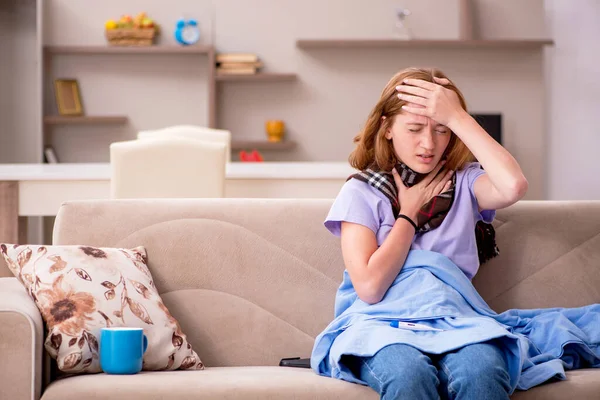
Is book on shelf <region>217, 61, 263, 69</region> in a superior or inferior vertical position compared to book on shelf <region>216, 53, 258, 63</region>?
inferior

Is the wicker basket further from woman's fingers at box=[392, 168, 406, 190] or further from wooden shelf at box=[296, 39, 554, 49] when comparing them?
woman's fingers at box=[392, 168, 406, 190]

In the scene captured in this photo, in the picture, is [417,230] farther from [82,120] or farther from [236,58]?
[82,120]

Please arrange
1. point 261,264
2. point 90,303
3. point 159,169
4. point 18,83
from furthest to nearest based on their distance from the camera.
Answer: point 18,83, point 159,169, point 261,264, point 90,303

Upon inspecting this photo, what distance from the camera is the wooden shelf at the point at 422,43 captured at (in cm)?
638

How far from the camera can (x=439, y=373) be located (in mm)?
1626

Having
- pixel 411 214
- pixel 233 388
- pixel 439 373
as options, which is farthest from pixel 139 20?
pixel 439 373

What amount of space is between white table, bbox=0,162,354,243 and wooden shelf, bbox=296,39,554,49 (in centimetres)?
285

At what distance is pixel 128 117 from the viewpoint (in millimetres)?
6602

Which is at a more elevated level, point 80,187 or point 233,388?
point 80,187

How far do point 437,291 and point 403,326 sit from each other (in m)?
0.12

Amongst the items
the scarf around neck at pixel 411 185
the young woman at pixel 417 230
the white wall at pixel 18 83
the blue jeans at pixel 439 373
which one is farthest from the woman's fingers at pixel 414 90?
the white wall at pixel 18 83

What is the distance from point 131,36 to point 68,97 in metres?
0.66

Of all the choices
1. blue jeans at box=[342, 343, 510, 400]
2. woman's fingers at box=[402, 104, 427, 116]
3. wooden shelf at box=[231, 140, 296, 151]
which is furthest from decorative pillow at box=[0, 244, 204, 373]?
wooden shelf at box=[231, 140, 296, 151]

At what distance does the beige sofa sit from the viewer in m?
2.06
